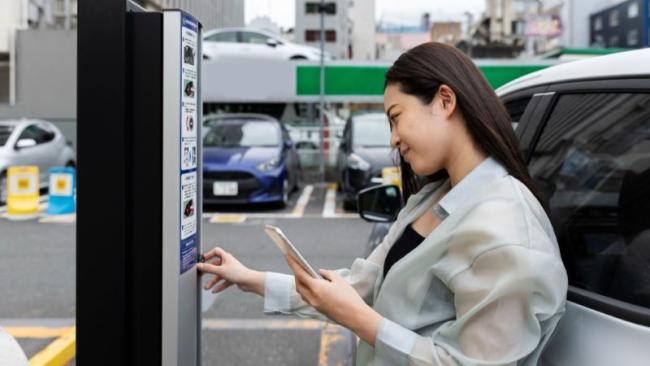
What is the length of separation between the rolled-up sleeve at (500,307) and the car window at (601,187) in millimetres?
247

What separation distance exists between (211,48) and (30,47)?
9.40 m

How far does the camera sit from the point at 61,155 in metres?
12.6

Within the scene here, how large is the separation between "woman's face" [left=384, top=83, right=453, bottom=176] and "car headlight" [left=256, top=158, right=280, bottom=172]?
8.48m

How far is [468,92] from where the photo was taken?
4.14 ft

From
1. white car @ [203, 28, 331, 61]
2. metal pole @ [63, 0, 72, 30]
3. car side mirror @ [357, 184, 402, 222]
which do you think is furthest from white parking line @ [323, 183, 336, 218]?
metal pole @ [63, 0, 72, 30]

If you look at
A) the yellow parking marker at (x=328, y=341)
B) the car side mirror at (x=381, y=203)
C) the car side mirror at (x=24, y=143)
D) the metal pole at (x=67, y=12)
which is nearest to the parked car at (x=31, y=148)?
the car side mirror at (x=24, y=143)

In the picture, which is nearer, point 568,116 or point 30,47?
point 568,116

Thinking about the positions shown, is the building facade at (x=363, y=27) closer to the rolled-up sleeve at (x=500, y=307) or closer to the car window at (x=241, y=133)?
the car window at (x=241, y=133)

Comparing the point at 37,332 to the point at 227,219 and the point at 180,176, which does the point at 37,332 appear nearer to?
the point at 180,176

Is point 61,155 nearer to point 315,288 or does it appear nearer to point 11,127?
point 11,127

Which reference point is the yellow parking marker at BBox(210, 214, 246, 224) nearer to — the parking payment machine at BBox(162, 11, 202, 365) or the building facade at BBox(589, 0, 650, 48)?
the parking payment machine at BBox(162, 11, 202, 365)

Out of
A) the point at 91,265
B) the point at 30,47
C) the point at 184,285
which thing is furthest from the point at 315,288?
the point at 30,47

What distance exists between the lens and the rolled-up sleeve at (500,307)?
1.09 m

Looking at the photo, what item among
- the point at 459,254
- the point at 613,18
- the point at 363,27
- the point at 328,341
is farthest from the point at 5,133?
the point at 363,27
